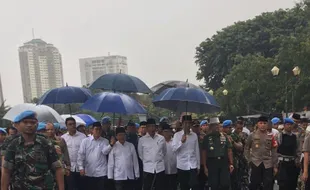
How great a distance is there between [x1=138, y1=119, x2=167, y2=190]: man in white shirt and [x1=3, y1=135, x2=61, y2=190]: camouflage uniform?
425 cm

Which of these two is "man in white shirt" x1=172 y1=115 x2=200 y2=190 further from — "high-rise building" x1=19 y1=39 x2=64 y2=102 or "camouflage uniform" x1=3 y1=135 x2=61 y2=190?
"high-rise building" x1=19 y1=39 x2=64 y2=102

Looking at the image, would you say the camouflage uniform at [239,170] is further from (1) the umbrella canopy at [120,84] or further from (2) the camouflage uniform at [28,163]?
(2) the camouflage uniform at [28,163]

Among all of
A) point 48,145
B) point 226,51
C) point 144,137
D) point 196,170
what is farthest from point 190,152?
point 226,51

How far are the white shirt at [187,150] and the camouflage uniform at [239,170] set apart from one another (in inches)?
45.8

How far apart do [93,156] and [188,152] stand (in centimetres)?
198

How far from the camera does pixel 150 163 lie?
8750 mm

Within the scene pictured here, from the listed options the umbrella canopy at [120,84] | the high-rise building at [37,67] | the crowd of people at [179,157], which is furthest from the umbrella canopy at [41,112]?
the high-rise building at [37,67]

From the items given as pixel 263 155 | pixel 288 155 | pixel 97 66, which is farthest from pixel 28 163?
pixel 97 66

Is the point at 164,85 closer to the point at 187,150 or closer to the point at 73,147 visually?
the point at 187,150

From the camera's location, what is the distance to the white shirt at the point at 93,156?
844 cm

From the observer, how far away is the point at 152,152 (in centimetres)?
873

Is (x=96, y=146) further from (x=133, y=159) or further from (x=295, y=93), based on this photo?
(x=295, y=93)

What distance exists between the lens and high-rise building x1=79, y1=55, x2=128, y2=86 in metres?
72.0

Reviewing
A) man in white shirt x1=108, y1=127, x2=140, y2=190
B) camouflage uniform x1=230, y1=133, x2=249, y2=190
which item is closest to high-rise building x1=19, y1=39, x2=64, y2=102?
camouflage uniform x1=230, y1=133, x2=249, y2=190
